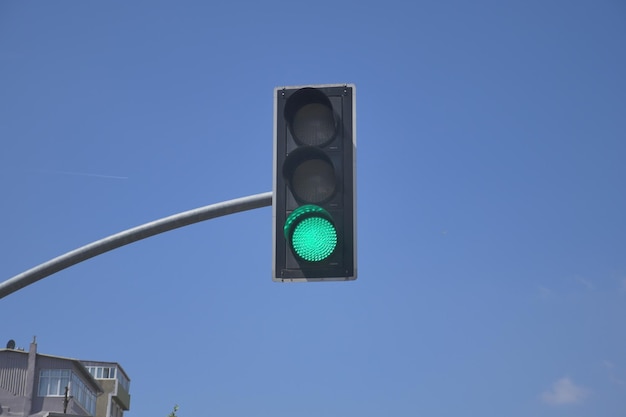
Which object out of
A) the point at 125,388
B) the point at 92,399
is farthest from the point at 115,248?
the point at 125,388

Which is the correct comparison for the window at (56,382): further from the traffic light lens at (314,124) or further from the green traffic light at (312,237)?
the green traffic light at (312,237)

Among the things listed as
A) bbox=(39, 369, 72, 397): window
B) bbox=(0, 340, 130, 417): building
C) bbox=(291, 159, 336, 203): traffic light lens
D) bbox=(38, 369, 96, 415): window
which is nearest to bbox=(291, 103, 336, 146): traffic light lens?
bbox=(291, 159, 336, 203): traffic light lens

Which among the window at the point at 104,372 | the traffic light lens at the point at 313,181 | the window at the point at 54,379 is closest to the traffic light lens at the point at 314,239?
the traffic light lens at the point at 313,181

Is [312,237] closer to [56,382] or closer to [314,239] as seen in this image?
[314,239]

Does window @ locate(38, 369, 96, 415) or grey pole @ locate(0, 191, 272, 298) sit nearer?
grey pole @ locate(0, 191, 272, 298)

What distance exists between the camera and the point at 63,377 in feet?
214

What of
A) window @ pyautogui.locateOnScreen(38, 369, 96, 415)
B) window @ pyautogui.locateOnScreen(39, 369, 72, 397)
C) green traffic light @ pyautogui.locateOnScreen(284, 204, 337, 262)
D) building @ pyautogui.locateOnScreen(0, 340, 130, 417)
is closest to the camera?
green traffic light @ pyautogui.locateOnScreen(284, 204, 337, 262)

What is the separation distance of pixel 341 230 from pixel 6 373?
6120 centimetres

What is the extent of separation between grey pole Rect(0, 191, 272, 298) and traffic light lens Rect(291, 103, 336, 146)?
3.18ft

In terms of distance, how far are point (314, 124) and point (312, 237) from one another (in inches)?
34.3

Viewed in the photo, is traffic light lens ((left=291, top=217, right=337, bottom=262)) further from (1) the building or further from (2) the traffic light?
(1) the building

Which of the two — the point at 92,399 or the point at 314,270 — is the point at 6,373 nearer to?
the point at 92,399

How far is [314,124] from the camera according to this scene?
23.3 ft

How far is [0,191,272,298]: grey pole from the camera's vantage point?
8242 mm
